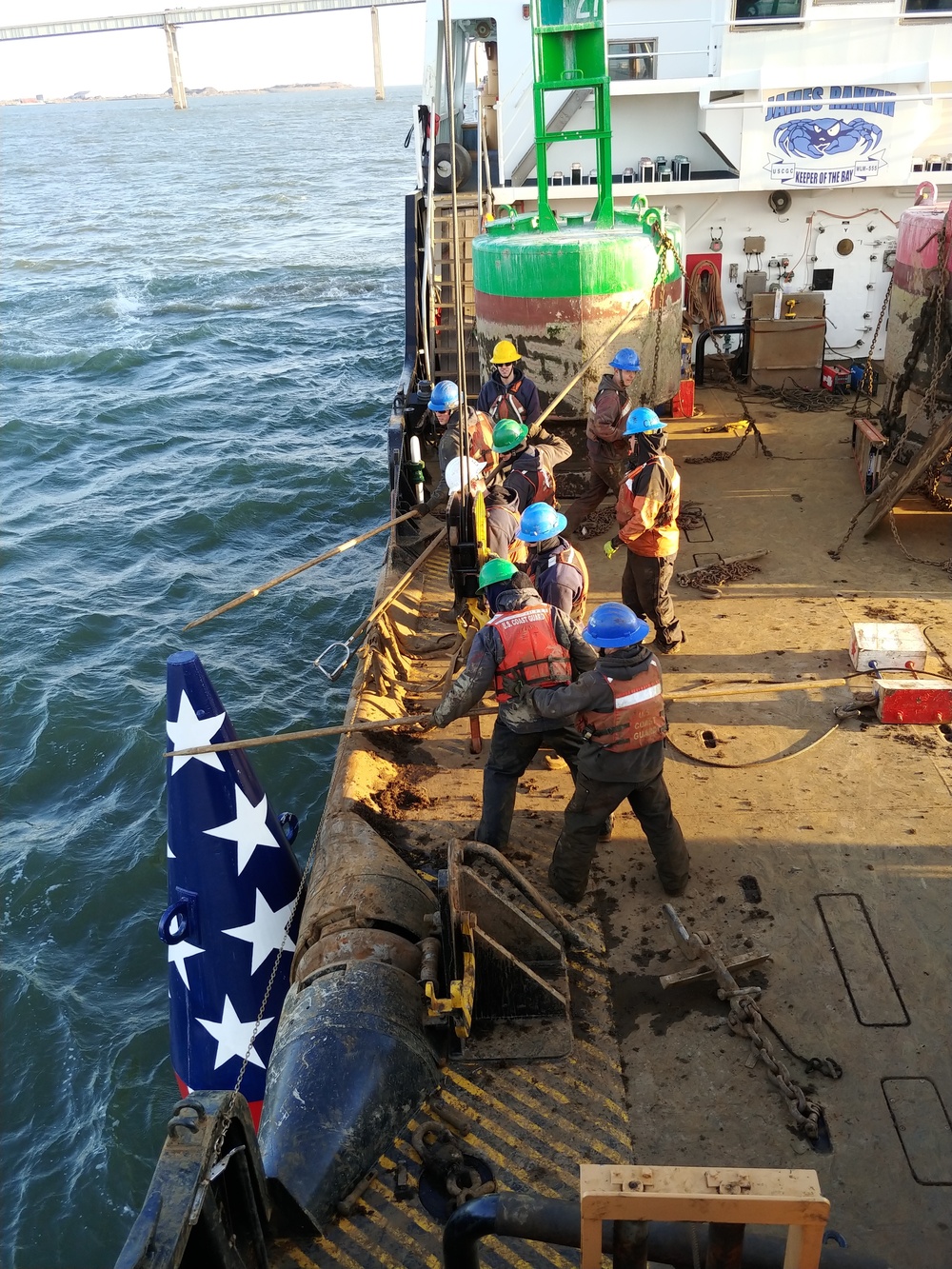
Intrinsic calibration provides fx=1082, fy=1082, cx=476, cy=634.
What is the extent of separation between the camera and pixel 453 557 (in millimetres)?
6539

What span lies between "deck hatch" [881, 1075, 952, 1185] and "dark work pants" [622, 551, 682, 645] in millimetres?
Answer: 3617

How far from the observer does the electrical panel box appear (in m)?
13.0

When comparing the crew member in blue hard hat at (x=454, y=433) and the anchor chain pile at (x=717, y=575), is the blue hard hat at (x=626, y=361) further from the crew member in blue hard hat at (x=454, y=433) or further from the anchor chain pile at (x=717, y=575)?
the anchor chain pile at (x=717, y=575)

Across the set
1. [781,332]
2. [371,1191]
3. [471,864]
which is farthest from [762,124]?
[371,1191]

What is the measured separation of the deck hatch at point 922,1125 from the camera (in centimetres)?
387

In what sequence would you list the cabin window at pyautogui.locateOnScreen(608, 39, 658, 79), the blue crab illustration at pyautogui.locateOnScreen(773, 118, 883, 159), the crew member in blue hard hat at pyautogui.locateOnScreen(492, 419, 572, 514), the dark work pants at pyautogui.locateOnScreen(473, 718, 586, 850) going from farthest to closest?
the cabin window at pyautogui.locateOnScreen(608, 39, 658, 79)
the blue crab illustration at pyautogui.locateOnScreen(773, 118, 883, 159)
the crew member in blue hard hat at pyautogui.locateOnScreen(492, 419, 572, 514)
the dark work pants at pyautogui.locateOnScreen(473, 718, 586, 850)

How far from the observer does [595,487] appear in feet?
29.7

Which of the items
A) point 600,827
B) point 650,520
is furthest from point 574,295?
point 600,827

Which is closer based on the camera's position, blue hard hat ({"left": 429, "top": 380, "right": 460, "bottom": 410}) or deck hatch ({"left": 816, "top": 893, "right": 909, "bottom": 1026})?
deck hatch ({"left": 816, "top": 893, "right": 909, "bottom": 1026})

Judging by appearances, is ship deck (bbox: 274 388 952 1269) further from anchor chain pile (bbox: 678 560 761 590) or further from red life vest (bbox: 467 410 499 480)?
red life vest (bbox: 467 410 499 480)

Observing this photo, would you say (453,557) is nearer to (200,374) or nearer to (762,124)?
(762,124)

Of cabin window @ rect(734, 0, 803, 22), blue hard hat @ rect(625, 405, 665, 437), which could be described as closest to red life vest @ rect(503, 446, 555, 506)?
blue hard hat @ rect(625, 405, 665, 437)

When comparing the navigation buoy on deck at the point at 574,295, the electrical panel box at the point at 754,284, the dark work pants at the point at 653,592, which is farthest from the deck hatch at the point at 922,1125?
the electrical panel box at the point at 754,284

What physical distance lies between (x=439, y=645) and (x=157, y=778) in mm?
3277
